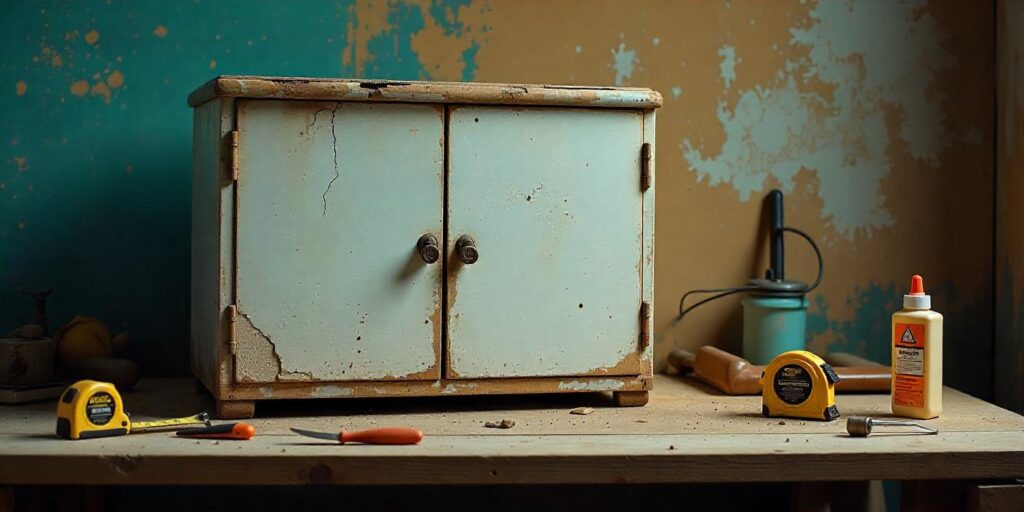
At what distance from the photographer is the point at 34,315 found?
1998mm

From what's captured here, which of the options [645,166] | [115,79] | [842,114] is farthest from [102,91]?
[842,114]

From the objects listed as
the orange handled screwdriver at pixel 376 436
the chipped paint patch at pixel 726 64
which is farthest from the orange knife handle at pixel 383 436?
the chipped paint patch at pixel 726 64

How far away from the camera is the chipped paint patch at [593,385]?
172 cm

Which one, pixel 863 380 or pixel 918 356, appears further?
pixel 863 380

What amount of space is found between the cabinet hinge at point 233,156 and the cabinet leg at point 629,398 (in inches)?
30.0

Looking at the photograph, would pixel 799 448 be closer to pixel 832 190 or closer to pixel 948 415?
pixel 948 415

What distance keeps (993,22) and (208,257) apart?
1739 mm

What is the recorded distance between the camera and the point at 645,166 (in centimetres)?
172

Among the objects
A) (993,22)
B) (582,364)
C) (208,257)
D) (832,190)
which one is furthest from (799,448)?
(993,22)

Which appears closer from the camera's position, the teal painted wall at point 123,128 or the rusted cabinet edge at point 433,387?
the rusted cabinet edge at point 433,387

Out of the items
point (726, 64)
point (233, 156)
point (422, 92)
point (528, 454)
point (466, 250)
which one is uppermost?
point (726, 64)

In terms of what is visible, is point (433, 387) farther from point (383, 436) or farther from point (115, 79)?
point (115, 79)

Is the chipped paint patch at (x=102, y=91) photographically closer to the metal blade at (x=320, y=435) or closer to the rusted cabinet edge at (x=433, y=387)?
the rusted cabinet edge at (x=433, y=387)

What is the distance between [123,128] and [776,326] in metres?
1.40
